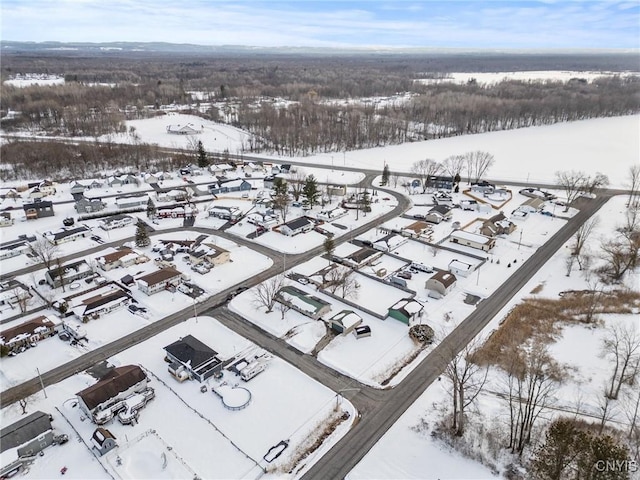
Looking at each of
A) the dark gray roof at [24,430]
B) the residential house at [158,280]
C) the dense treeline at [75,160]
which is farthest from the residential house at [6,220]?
the dark gray roof at [24,430]

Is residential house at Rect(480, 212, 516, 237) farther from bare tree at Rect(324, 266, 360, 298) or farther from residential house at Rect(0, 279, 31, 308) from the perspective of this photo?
residential house at Rect(0, 279, 31, 308)

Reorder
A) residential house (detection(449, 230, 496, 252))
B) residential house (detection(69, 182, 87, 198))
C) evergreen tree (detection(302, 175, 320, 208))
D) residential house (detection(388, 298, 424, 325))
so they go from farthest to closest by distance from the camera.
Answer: residential house (detection(69, 182, 87, 198)) → evergreen tree (detection(302, 175, 320, 208)) → residential house (detection(449, 230, 496, 252)) → residential house (detection(388, 298, 424, 325))

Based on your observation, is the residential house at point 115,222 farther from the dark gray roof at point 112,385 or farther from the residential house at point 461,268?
the residential house at point 461,268

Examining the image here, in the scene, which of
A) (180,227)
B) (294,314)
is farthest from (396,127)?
(294,314)

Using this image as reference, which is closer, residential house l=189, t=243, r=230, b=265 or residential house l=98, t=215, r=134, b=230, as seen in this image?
residential house l=189, t=243, r=230, b=265

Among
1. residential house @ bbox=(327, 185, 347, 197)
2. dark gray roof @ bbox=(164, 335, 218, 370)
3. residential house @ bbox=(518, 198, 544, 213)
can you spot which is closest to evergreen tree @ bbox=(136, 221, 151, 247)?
dark gray roof @ bbox=(164, 335, 218, 370)

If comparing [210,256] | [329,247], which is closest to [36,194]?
[210,256]

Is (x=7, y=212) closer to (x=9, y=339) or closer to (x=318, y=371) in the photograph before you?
(x=9, y=339)
